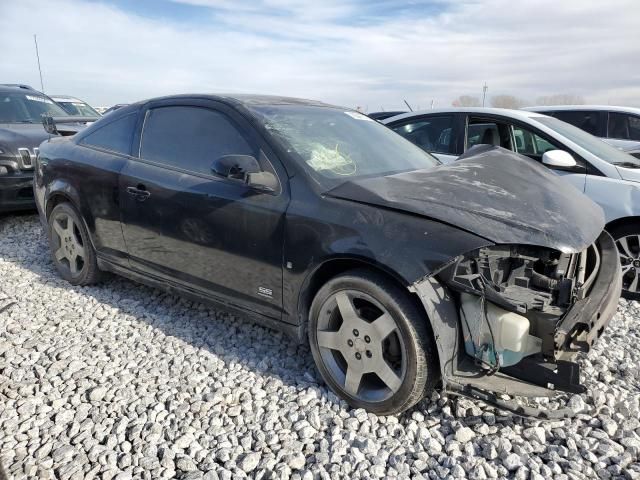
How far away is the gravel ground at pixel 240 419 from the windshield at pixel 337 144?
1232 mm

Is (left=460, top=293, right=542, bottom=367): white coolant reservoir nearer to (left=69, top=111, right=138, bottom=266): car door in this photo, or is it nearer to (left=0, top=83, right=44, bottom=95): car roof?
(left=69, top=111, right=138, bottom=266): car door

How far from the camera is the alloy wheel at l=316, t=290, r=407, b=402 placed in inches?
98.3

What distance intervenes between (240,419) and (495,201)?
170cm

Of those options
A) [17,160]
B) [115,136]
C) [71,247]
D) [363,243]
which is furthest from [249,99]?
[17,160]

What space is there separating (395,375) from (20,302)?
3.18 meters

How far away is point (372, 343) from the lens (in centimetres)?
253

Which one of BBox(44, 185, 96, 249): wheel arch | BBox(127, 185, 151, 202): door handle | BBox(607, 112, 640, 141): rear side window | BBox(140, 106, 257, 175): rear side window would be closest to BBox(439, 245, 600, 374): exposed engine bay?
BBox(140, 106, 257, 175): rear side window

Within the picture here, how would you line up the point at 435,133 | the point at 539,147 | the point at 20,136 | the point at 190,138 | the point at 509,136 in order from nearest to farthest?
the point at 190,138 → the point at 539,147 → the point at 509,136 → the point at 435,133 → the point at 20,136

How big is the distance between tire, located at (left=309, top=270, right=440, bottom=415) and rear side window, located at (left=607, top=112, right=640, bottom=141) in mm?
6134

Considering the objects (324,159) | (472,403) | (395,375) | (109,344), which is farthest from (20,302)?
(472,403)

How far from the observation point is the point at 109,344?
3.35 metres

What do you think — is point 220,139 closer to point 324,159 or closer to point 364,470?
point 324,159

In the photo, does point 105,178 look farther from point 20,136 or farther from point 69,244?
point 20,136

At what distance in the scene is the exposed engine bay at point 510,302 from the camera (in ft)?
7.28
